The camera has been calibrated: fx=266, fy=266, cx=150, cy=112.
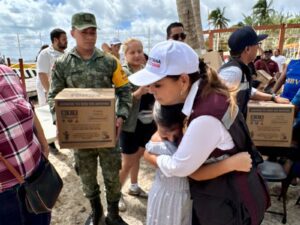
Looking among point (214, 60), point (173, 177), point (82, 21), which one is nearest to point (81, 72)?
point (82, 21)

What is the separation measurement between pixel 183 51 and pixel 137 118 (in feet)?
5.12

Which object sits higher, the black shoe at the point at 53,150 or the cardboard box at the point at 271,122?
the cardboard box at the point at 271,122

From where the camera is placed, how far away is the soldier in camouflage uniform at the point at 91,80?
2.09 m

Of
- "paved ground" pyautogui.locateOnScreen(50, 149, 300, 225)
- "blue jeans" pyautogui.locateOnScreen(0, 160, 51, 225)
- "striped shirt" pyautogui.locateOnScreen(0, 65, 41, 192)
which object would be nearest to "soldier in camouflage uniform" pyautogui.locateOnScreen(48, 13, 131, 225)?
"paved ground" pyautogui.locateOnScreen(50, 149, 300, 225)

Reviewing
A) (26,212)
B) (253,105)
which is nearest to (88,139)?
(26,212)

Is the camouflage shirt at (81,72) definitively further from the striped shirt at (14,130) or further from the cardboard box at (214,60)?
the cardboard box at (214,60)

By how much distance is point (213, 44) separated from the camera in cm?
1366

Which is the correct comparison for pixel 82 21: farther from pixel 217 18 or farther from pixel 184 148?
pixel 217 18

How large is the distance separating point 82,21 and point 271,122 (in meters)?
1.80

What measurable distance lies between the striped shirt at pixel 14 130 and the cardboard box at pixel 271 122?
1.80 m

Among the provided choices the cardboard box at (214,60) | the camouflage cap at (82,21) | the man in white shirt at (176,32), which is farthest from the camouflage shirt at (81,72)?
the cardboard box at (214,60)

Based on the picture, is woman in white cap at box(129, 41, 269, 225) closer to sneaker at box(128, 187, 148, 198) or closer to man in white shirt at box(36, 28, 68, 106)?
sneaker at box(128, 187, 148, 198)

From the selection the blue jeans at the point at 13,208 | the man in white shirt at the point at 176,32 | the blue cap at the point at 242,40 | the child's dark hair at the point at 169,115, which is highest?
the man in white shirt at the point at 176,32

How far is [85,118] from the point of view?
1831 mm
